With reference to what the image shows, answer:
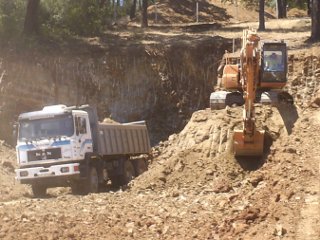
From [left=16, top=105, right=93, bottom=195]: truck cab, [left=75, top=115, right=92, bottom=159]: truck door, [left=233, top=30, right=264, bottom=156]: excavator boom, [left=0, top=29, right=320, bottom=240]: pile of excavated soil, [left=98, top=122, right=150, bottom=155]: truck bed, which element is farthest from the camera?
[left=98, top=122, right=150, bottom=155]: truck bed

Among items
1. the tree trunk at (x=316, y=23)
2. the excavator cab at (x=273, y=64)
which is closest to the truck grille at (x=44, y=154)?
the excavator cab at (x=273, y=64)

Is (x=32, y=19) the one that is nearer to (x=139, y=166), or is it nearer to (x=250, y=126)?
(x=139, y=166)

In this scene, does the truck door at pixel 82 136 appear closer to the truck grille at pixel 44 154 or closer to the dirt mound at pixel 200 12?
the truck grille at pixel 44 154

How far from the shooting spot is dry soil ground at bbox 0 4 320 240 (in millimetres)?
13859

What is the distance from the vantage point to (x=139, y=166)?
2678cm

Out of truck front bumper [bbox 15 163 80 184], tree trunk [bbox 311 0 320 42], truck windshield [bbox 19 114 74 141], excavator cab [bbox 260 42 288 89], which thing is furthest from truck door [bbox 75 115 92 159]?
tree trunk [bbox 311 0 320 42]

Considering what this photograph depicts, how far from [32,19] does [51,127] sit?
14531 mm

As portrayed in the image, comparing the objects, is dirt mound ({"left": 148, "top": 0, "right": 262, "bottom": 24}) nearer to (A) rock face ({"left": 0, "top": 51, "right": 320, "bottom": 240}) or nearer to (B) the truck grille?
(B) the truck grille

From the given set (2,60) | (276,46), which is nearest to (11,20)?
(2,60)

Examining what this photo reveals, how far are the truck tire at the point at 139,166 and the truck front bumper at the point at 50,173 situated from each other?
206 inches

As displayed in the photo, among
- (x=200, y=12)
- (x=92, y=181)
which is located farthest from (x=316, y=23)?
(x=200, y=12)

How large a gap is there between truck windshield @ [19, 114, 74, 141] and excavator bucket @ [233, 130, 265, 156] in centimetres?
524

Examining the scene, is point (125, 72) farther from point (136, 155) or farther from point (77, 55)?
point (136, 155)

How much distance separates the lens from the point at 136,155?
27.0 metres
